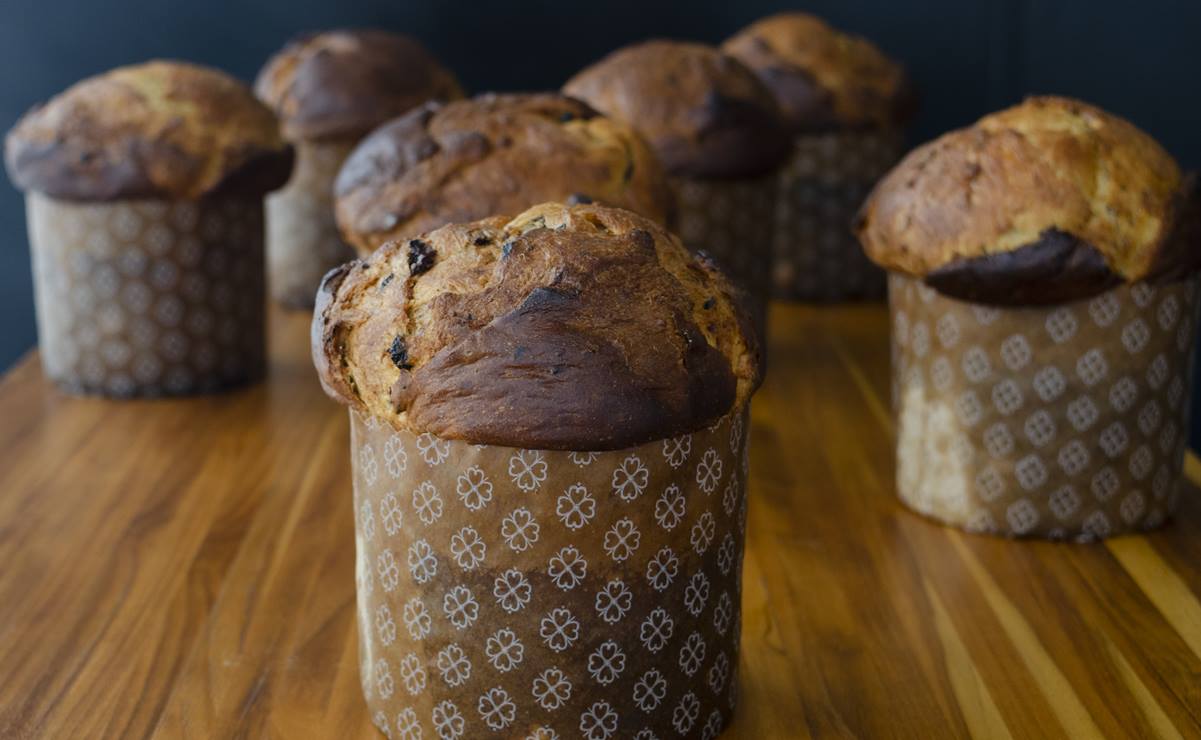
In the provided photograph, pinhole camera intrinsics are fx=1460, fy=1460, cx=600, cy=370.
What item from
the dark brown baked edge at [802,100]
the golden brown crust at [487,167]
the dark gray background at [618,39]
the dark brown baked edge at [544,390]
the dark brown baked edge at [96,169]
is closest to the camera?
the dark brown baked edge at [544,390]

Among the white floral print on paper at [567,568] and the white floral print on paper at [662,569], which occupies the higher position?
the white floral print on paper at [567,568]

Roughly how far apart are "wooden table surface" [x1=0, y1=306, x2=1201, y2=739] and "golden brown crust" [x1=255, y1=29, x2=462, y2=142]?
848 mm

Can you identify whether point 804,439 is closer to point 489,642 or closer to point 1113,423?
point 1113,423

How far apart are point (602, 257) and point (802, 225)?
7.25 ft

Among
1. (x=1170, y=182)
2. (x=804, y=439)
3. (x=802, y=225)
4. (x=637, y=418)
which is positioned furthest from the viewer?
(x=802, y=225)

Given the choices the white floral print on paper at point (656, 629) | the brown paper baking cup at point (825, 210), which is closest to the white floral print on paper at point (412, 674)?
the white floral print on paper at point (656, 629)

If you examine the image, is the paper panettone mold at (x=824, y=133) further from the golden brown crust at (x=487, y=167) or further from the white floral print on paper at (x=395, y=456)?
the white floral print on paper at (x=395, y=456)

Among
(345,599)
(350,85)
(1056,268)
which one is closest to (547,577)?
(345,599)

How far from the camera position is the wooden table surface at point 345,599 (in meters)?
1.64

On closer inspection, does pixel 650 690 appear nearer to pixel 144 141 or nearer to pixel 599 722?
pixel 599 722

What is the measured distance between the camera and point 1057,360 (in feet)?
6.63

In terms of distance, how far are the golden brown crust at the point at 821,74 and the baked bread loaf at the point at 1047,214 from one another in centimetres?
139

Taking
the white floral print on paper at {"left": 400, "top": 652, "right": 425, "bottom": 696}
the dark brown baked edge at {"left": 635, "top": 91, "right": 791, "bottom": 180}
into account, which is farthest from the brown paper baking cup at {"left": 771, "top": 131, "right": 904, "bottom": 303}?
the white floral print on paper at {"left": 400, "top": 652, "right": 425, "bottom": 696}

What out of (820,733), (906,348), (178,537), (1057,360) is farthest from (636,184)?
(820,733)
